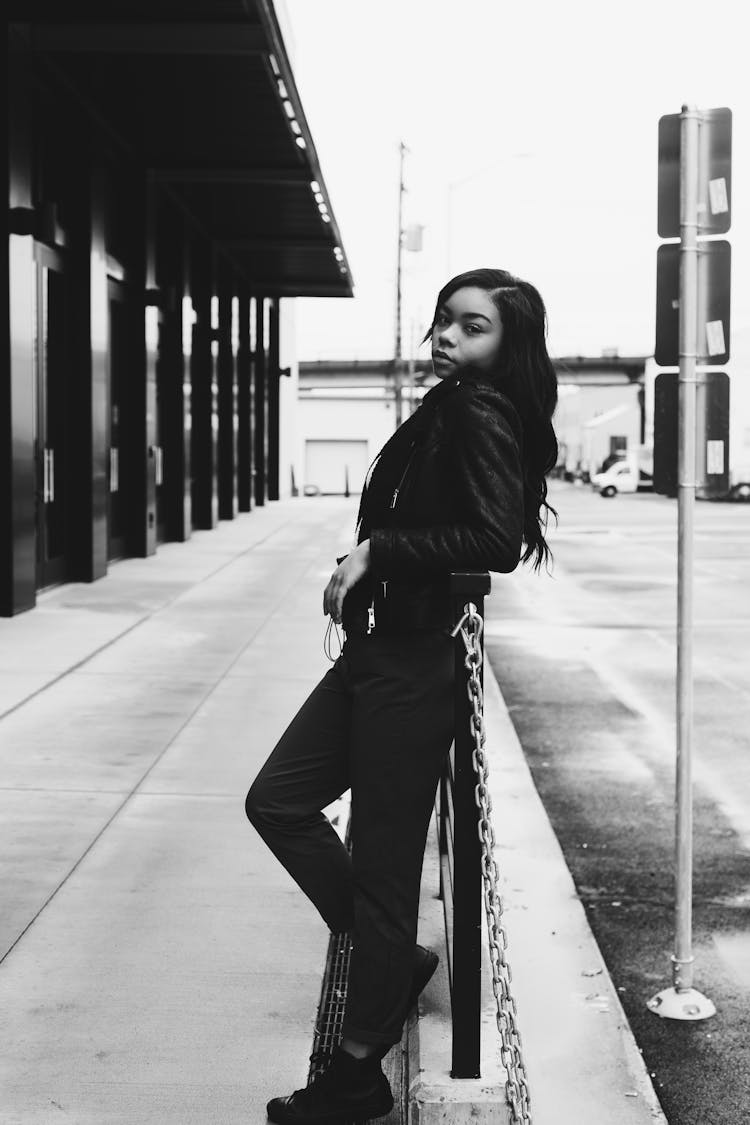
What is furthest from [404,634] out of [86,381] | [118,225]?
[118,225]

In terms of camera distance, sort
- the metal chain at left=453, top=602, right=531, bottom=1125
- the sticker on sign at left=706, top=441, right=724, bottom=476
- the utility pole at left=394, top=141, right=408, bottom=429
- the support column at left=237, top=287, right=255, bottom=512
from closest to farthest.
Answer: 1. the metal chain at left=453, top=602, right=531, bottom=1125
2. the sticker on sign at left=706, top=441, right=724, bottom=476
3. the support column at left=237, top=287, right=255, bottom=512
4. the utility pole at left=394, top=141, right=408, bottom=429

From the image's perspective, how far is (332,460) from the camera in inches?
3755

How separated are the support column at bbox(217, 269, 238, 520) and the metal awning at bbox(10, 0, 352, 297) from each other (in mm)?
4153

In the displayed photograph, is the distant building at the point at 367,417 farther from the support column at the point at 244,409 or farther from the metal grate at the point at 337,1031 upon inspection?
the metal grate at the point at 337,1031

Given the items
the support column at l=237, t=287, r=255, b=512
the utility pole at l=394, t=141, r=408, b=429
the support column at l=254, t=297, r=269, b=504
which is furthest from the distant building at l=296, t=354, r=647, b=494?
the support column at l=237, t=287, r=255, b=512

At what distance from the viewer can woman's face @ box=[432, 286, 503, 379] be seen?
3117mm

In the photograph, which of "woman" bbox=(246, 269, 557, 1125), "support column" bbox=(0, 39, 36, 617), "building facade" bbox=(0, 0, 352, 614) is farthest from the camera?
"building facade" bbox=(0, 0, 352, 614)

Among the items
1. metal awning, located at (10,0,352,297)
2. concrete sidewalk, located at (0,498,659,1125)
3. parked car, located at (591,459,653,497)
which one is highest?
metal awning, located at (10,0,352,297)

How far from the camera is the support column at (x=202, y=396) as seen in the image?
24328mm

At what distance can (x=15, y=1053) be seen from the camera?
11.3 ft

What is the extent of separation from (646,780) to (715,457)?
316 centimetres

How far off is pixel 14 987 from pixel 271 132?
44.9 ft

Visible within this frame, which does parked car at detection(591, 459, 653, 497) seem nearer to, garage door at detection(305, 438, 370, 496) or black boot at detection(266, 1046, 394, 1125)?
garage door at detection(305, 438, 370, 496)

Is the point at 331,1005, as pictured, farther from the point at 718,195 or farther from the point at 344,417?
the point at 344,417
